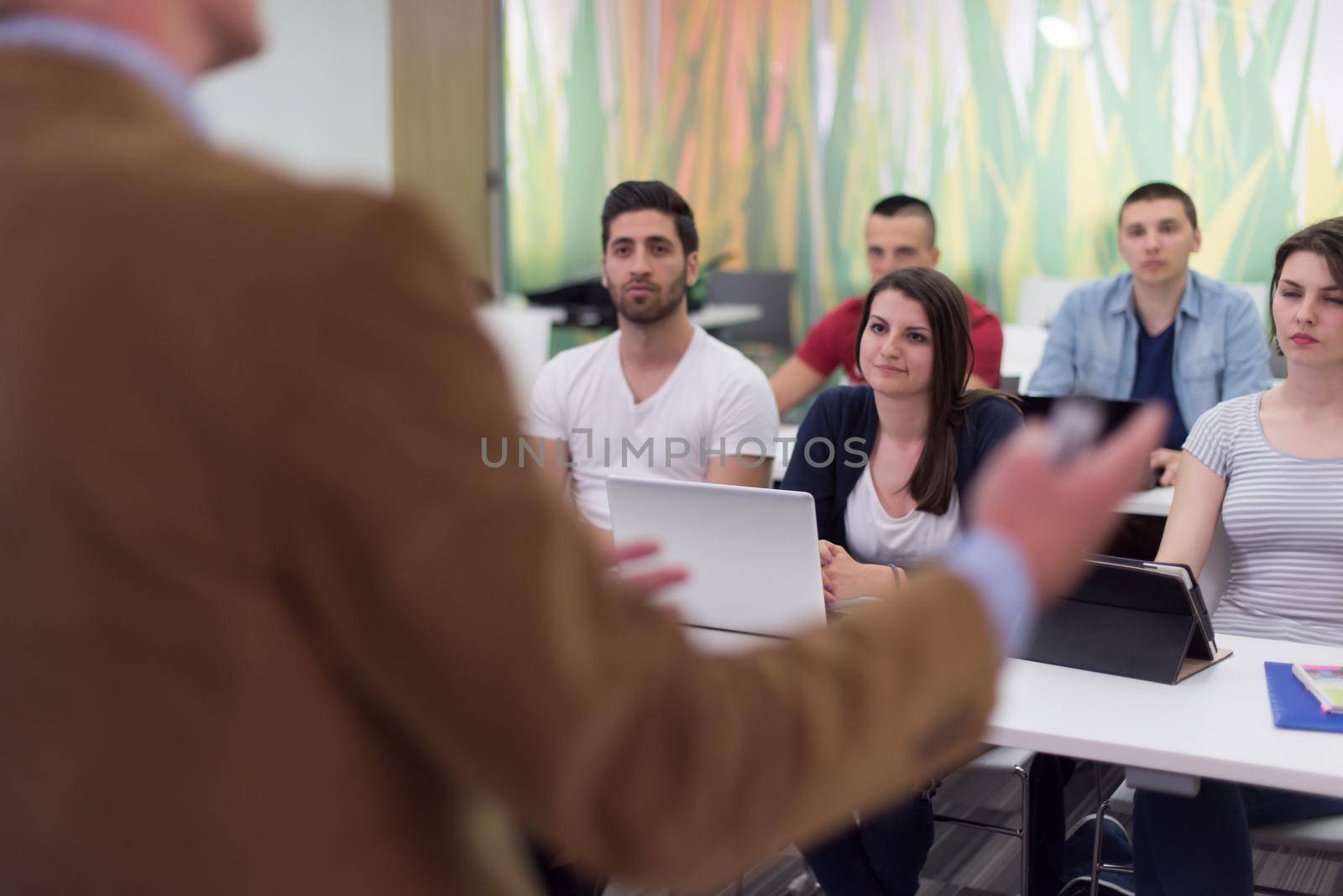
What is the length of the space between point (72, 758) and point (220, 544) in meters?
0.12

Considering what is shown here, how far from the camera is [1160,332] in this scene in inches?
162

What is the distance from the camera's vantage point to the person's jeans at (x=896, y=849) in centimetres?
230

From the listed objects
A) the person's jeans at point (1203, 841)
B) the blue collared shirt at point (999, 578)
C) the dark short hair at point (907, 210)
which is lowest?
the person's jeans at point (1203, 841)

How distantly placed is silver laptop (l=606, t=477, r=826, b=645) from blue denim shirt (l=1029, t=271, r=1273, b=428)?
2.25 meters

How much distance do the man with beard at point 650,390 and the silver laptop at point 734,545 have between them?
944mm

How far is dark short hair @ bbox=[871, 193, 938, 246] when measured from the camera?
174 inches

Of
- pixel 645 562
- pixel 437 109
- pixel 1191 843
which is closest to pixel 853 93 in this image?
pixel 437 109

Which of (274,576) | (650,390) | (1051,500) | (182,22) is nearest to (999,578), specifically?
(1051,500)

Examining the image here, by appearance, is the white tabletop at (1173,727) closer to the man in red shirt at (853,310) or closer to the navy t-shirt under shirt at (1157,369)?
the navy t-shirt under shirt at (1157,369)

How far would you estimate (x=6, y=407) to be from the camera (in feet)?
1.70

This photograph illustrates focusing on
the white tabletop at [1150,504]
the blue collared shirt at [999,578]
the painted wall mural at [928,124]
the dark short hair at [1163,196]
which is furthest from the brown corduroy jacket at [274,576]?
the painted wall mural at [928,124]

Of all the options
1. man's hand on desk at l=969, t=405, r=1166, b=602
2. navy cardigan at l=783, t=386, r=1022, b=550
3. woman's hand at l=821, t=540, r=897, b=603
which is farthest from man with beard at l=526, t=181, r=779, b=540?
man's hand on desk at l=969, t=405, r=1166, b=602

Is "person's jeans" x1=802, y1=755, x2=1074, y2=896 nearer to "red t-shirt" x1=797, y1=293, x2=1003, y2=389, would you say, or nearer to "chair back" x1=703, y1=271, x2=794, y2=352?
"red t-shirt" x1=797, y1=293, x2=1003, y2=389

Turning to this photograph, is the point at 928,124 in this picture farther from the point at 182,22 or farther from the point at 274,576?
the point at 274,576
